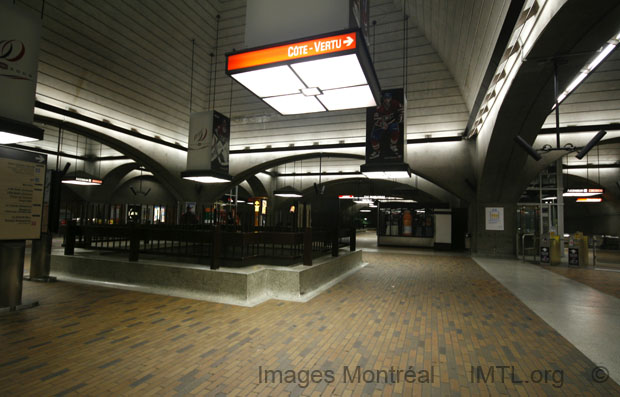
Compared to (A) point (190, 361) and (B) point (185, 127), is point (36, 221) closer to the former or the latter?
(A) point (190, 361)

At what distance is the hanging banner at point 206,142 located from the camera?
9.36 meters

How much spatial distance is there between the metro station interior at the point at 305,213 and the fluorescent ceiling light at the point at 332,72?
0.10 feet

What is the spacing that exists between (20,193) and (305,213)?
4518mm

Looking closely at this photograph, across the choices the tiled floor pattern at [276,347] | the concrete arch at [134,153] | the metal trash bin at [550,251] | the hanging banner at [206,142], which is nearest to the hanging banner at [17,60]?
the tiled floor pattern at [276,347]

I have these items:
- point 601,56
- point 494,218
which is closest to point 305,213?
point 601,56

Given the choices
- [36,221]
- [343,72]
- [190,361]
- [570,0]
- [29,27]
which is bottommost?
[190,361]

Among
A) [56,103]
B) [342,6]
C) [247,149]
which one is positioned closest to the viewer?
[342,6]

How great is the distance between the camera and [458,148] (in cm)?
1310

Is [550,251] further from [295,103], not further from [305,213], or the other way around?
[295,103]

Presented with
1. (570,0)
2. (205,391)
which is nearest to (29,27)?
(205,391)

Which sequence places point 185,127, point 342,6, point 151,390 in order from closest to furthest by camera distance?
point 151,390
point 342,6
point 185,127

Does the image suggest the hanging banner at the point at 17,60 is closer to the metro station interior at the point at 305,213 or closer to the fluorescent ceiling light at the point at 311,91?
the metro station interior at the point at 305,213

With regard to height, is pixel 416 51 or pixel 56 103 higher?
pixel 416 51

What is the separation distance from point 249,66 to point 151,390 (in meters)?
3.45
